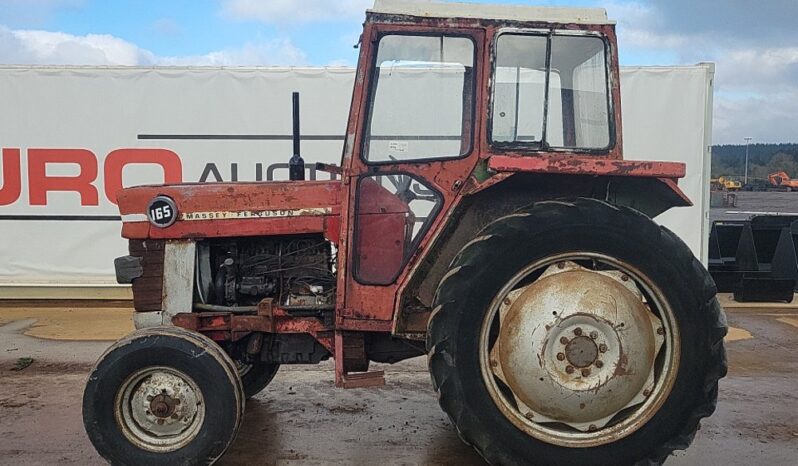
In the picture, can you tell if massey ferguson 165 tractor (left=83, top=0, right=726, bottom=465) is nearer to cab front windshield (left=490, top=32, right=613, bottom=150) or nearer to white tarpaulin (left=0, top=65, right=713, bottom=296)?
cab front windshield (left=490, top=32, right=613, bottom=150)

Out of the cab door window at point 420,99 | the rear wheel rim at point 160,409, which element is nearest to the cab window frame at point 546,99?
the cab door window at point 420,99

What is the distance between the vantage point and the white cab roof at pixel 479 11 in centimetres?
360

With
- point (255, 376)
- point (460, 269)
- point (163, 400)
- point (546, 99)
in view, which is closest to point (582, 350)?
point (460, 269)

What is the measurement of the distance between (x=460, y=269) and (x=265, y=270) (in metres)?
1.36

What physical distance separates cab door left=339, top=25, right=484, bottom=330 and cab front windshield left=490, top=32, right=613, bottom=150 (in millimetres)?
159

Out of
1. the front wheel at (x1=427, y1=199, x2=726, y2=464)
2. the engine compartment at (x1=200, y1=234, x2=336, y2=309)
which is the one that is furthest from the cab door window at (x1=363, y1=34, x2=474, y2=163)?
the engine compartment at (x1=200, y1=234, x2=336, y2=309)

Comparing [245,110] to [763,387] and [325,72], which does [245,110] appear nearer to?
[325,72]

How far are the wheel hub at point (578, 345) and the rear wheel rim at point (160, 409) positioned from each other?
5.34 feet

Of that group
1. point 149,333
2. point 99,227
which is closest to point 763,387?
point 149,333

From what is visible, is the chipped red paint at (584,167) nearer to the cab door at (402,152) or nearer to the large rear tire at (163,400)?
the cab door at (402,152)

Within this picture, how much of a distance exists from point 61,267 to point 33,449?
5.13 meters

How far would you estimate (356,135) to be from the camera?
3.64 metres

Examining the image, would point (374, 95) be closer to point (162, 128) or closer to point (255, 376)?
point (255, 376)

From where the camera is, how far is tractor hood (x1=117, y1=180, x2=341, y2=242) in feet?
12.9
